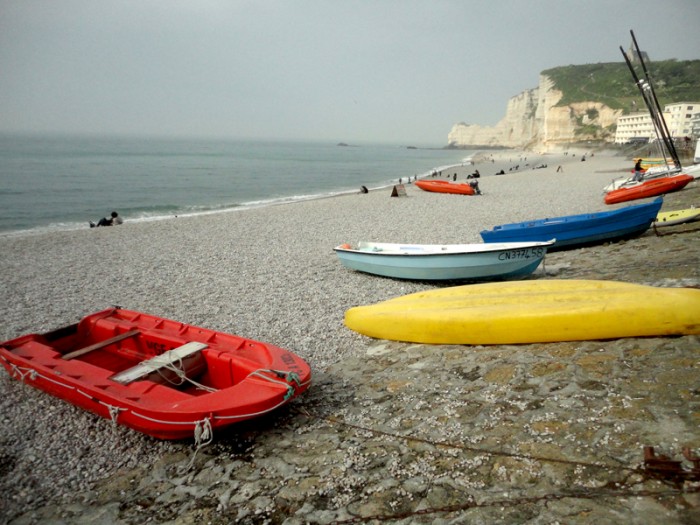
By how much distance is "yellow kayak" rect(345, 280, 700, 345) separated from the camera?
585 centimetres

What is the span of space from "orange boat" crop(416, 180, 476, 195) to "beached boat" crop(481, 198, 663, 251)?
16368 millimetres

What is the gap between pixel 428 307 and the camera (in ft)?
24.8

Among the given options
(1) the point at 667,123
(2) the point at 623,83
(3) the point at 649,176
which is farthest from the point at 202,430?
(2) the point at 623,83

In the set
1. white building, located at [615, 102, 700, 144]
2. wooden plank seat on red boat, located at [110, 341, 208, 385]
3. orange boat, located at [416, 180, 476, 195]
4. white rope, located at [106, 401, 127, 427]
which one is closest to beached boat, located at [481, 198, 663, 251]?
wooden plank seat on red boat, located at [110, 341, 208, 385]

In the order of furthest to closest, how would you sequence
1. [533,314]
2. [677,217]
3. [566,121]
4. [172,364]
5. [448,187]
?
[566,121], [448,187], [677,217], [533,314], [172,364]

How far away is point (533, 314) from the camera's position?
647cm

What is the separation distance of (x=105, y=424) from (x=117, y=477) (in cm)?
121

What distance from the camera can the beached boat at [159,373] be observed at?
482 cm

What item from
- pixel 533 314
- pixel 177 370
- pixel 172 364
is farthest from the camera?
pixel 533 314

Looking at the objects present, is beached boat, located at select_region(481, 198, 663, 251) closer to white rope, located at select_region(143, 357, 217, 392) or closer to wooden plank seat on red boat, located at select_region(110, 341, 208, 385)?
wooden plank seat on red boat, located at select_region(110, 341, 208, 385)

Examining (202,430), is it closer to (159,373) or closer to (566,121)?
(159,373)

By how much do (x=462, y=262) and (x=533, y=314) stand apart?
11.3 feet

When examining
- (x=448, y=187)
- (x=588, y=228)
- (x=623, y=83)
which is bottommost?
(x=588, y=228)

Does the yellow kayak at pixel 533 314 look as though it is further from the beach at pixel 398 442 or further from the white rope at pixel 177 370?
the white rope at pixel 177 370
